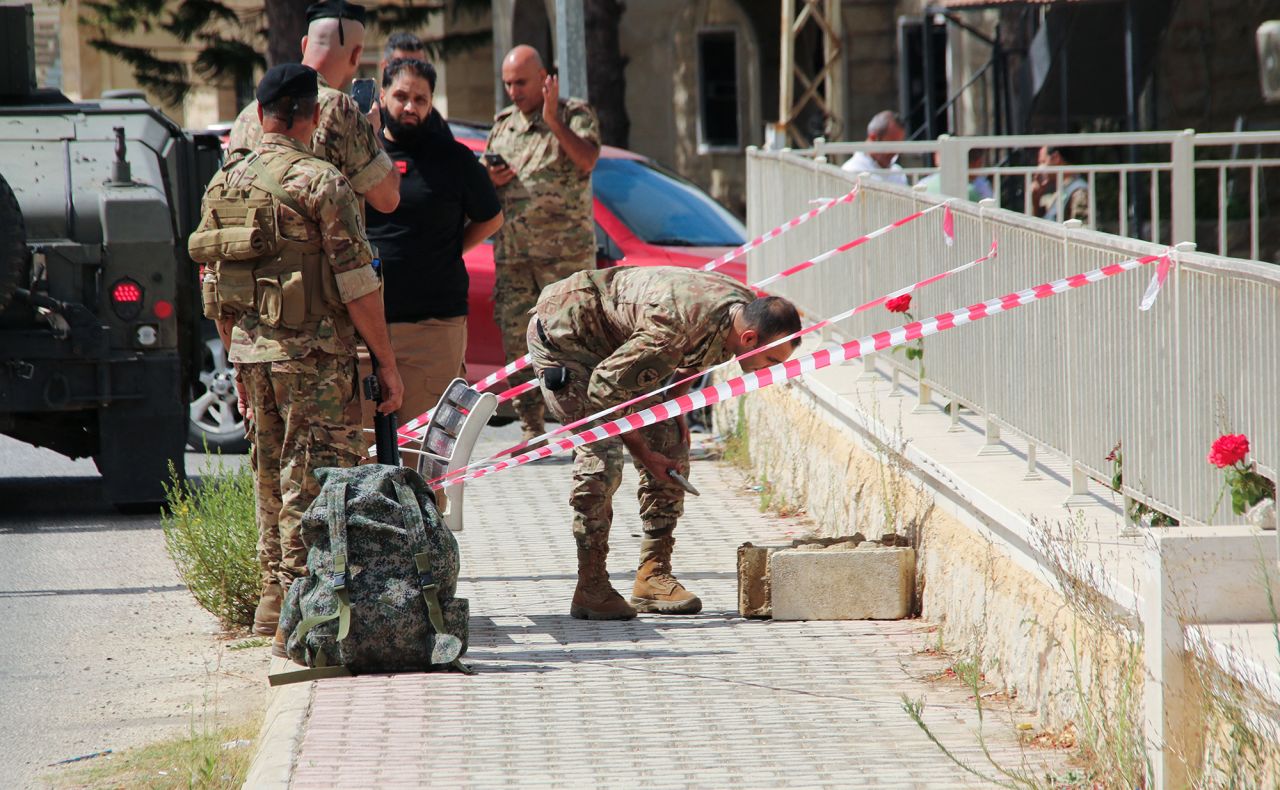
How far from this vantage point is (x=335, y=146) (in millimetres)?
5832

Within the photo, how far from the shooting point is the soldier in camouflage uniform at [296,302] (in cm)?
547

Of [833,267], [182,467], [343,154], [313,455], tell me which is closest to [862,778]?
[313,455]

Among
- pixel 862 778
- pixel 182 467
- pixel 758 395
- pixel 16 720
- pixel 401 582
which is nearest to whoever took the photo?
pixel 862 778

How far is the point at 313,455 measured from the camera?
221 inches

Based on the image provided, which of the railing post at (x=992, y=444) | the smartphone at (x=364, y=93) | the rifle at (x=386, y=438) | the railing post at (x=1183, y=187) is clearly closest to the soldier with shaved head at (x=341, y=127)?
the smartphone at (x=364, y=93)

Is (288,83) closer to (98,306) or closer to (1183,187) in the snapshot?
(98,306)

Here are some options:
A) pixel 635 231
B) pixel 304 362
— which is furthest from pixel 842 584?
pixel 635 231

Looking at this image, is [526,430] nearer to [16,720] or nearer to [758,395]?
[758,395]

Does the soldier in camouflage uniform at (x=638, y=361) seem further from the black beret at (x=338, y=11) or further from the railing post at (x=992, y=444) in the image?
the black beret at (x=338, y=11)

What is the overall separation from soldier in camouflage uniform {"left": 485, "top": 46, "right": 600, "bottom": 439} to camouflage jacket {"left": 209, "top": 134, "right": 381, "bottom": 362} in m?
3.84

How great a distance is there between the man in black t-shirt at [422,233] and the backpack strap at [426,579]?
1587mm

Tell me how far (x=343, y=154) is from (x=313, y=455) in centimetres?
103

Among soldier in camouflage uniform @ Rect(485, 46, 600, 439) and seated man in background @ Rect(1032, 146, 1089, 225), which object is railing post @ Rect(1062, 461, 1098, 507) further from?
seated man in background @ Rect(1032, 146, 1089, 225)

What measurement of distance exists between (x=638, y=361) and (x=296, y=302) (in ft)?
3.58
